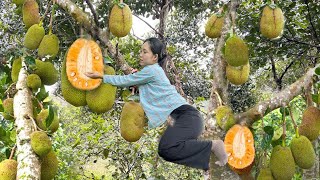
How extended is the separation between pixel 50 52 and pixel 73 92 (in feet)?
0.92

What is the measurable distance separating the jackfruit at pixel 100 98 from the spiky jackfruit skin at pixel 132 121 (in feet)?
0.54

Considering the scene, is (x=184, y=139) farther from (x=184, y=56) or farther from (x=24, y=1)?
(x=184, y=56)

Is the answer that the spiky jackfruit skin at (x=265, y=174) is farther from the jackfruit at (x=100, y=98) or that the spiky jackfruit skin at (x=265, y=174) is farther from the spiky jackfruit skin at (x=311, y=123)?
the jackfruit at (x=100, y=98)

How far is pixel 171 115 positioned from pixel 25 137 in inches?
34.6

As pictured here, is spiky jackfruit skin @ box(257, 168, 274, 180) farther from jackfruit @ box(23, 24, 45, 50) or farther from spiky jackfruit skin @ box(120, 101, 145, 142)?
jackfruit @ box(23, 24, 45, 50)

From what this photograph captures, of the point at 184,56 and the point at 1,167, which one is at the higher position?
the point at 184,56

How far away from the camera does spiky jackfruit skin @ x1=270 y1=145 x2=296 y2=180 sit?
246cm

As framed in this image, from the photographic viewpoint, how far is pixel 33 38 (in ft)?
7.39

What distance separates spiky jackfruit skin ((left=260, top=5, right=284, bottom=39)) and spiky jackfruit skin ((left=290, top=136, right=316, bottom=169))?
0.64 meters

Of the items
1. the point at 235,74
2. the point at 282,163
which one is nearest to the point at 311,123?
the point at 282,163

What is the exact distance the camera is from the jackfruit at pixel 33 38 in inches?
88.7

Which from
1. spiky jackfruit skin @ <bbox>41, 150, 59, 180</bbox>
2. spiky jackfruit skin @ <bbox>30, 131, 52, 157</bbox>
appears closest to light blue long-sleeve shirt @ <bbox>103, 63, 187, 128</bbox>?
spiky jackfruit skin @ <bbox>41, 150, 59, 180</bbox>

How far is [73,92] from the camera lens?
205cm

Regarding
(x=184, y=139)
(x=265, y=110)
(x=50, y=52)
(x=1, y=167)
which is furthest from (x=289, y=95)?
(x=1, y=167)
